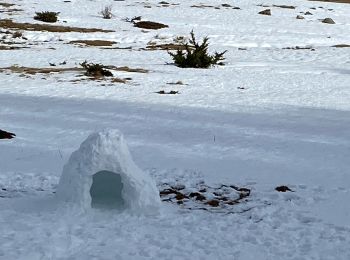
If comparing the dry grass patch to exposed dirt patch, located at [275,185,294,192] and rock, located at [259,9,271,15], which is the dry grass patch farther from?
rock, located at [259,9,271,15]

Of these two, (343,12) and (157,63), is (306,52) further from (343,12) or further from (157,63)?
(343,12)

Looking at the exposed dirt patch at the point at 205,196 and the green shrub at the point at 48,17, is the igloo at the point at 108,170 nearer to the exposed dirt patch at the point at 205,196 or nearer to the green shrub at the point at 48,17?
the exposed dirt patch at the point at 205,196

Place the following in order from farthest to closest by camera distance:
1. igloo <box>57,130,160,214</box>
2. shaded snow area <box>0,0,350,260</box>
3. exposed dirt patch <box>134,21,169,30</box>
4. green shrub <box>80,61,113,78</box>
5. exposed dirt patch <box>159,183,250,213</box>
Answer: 1. exposed dirt patch <box>134,21,169,30</box>
2. green shrub <box>80,61,113,78</box>
3. exposed dirt patch <box>159,183,250,213</box>
4. igloo <box>57,130,160,214</box>
5. shaded snow area <box>0,0,350,260</box>

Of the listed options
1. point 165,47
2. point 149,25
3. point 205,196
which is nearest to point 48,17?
point 149,25

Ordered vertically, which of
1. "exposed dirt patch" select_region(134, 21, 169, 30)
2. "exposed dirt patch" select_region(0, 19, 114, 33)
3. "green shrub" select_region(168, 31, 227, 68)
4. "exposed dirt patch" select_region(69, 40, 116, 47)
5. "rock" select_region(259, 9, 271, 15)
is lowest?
"green shrub" select_region(168, 31, 227, 68)

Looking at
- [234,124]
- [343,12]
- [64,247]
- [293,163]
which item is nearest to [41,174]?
[64,247]

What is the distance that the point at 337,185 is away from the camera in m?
6.97

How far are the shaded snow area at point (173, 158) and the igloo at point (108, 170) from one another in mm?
14

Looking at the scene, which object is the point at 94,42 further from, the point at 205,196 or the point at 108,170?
the point at 108,170

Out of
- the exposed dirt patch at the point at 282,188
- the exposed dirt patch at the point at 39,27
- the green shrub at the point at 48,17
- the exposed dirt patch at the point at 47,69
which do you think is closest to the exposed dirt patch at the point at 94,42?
the exposed dirt patch at the point at 39,27

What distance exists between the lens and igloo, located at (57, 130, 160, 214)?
5785 mm

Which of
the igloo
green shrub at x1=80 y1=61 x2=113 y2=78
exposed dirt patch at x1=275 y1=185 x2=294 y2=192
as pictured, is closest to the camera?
the igloo

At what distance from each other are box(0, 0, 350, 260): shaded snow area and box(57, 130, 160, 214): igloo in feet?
0.05

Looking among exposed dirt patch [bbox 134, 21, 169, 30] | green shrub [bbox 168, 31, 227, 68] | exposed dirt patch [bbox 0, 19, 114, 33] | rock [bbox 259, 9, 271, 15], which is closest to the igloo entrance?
green shrub [bbox 168, 31, 227, 68]
